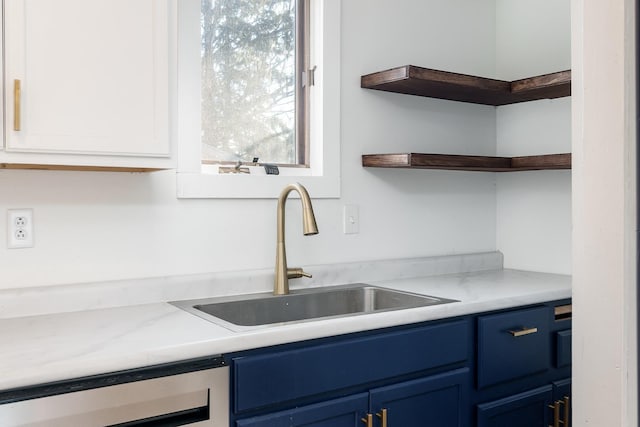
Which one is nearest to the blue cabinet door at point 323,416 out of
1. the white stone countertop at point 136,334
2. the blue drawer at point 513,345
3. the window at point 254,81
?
the white stone countertop at point 136,334

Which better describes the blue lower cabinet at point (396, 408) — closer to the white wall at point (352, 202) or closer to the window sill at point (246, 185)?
the white wall at point (352, 202)

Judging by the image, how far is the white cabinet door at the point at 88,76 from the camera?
55.9 inches

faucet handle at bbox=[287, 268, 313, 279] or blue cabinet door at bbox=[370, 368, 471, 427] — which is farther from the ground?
faucet handle at bbox=[287, 268, 313, 279]

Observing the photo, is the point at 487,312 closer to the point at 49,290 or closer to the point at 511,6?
the point at 49,290

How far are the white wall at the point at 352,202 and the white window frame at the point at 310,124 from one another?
0.05 meters

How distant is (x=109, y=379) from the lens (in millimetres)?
1255

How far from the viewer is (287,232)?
223cm

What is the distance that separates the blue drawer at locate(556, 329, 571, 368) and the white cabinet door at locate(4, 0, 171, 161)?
1520 mm

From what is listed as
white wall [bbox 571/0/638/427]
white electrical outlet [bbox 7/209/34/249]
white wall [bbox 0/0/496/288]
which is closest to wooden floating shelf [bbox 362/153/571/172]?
white wall [bbox 0/0/496/288]

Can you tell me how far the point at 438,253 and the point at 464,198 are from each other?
31 cm

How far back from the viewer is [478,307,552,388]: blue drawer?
6.29 ft

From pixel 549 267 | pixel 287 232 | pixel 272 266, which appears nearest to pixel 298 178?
pixel 287 232

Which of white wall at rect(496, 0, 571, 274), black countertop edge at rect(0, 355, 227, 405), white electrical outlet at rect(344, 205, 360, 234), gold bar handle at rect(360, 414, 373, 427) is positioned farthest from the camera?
white wall at rect(496, 0, 571, 274)

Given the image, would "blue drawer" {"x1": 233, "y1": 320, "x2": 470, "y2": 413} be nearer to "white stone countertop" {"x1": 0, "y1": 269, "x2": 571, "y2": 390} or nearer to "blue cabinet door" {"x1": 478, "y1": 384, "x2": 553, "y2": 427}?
"white stone countertop" {"x1": 0, "y1": 269, "x2": 571, "y2": 390}
